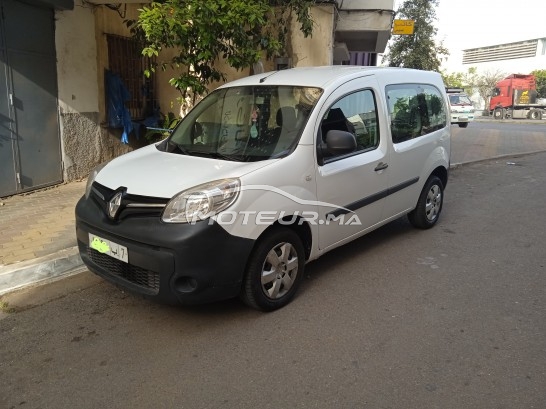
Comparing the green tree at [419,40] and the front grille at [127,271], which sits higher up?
the green tree at [419,40]

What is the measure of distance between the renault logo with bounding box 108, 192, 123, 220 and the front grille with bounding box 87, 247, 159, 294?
1.07ft

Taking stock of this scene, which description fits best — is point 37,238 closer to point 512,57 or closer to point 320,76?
point 320,76

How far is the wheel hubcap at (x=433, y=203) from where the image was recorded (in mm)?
5530

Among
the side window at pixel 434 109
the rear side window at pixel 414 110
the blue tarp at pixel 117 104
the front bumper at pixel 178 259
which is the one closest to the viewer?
the front bumper at pixel 178 259

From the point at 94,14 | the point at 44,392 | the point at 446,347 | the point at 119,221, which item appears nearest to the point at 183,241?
the point at 119,221

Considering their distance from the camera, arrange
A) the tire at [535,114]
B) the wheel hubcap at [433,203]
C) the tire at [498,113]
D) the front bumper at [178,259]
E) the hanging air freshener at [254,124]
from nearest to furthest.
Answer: the front bumper at [178,259] < the hanging air freshener at [254,124] < the wheel hubcap at [433,203] < the tire at [535,114] < the tire at [498,113]

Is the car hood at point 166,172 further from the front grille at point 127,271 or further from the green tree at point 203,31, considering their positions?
the green tree at point 203,31


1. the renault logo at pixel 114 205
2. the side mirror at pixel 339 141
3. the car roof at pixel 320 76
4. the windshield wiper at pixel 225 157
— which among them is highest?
the car roof at pixel 320 76

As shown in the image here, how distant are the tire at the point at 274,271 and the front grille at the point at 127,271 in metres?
0.63

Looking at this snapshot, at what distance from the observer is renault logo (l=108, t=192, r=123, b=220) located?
10.6 ft

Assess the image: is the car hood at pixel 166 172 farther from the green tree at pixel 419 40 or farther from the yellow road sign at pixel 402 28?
the green tree at pixel 419 40

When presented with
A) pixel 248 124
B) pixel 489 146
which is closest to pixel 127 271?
pixel 248 124

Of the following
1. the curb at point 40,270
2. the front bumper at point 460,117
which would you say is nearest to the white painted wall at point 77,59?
the curb at point 40,270

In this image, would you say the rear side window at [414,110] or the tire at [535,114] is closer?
the rear side window at [414,110]
